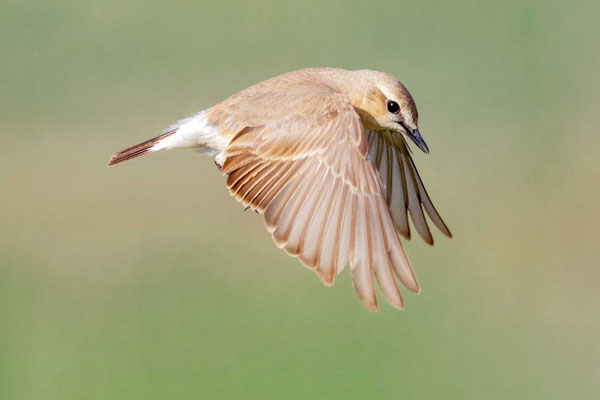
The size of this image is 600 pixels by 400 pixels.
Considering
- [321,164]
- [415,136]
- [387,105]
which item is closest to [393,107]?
[387,105]

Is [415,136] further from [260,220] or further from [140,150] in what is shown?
[260,220]

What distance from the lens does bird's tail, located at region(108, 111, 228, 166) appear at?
20.5 ft

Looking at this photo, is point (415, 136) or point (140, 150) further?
point (140, 150)

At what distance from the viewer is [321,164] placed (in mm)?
5648

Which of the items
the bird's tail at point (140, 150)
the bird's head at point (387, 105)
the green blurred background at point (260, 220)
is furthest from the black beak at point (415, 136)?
the green blurred background at point (260, 220)

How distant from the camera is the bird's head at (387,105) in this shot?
247 inches

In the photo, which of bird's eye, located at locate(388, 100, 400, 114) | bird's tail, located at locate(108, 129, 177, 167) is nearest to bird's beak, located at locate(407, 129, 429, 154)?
bird's eye, located at locate(388, 100, 400, 114)

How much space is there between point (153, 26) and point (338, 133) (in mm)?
10259

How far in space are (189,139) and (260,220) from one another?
6136 millimetres

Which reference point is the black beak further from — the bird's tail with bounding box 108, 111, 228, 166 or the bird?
the bird's tail with bounding box 108, 111, 228, 166

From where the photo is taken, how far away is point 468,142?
45.5 feet

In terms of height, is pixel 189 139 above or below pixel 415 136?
above

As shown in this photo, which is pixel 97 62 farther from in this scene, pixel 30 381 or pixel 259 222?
pixel 30 381

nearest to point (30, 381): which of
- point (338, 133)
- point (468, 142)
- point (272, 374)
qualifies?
point (272, 374)
